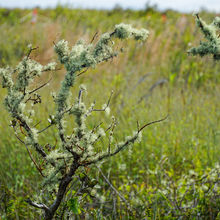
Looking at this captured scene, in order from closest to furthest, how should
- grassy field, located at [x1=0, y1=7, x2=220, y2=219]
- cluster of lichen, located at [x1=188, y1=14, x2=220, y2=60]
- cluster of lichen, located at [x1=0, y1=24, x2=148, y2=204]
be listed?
cluster of lichen, located at [x1=0, y1=24, x2=148, y2=204], cluster of lichen, located at [x1=188, y1=14, x2=220, y2=60], grassy field, located at [x1=0, y1=7, x2=220, y2=219]

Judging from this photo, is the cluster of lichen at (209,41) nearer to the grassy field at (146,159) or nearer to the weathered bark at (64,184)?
the grassy field at (146,159)

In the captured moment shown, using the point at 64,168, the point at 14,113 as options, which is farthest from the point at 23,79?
the point at 64,168

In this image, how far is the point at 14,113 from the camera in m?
1.31

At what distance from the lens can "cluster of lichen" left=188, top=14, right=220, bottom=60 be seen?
139 cm

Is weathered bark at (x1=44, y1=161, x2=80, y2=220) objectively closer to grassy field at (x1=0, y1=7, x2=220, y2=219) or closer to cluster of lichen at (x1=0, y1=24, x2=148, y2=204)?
cluster of lichen at (x1=0, y1=24, x2=148, y2=204)

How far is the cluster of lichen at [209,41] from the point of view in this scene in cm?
139

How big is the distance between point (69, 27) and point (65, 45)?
8.53 meters

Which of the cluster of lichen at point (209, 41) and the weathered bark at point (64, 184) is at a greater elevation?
the cluster of lichen at point (209, 41)

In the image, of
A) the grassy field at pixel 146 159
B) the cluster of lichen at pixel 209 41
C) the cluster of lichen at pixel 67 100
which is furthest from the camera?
the grassy field at pixel 146 159

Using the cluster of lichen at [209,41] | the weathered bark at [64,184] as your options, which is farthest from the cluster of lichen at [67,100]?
the cluster of lichen at [209,41]

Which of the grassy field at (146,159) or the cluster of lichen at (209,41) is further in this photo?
the grassy field at (146,159)

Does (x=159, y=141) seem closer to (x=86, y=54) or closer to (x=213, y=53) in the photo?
(x=213, y=53)

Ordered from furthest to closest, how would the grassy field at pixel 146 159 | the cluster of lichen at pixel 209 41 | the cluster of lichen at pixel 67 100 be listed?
the grassy field at pixel 146 159, the cluster of lichen at pixel 209 41, the cluster of lichen at pixel 67 100

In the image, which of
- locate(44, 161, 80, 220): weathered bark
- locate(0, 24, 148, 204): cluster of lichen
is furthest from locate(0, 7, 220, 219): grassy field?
locate(44, 161, 80, 220): weathered bark
